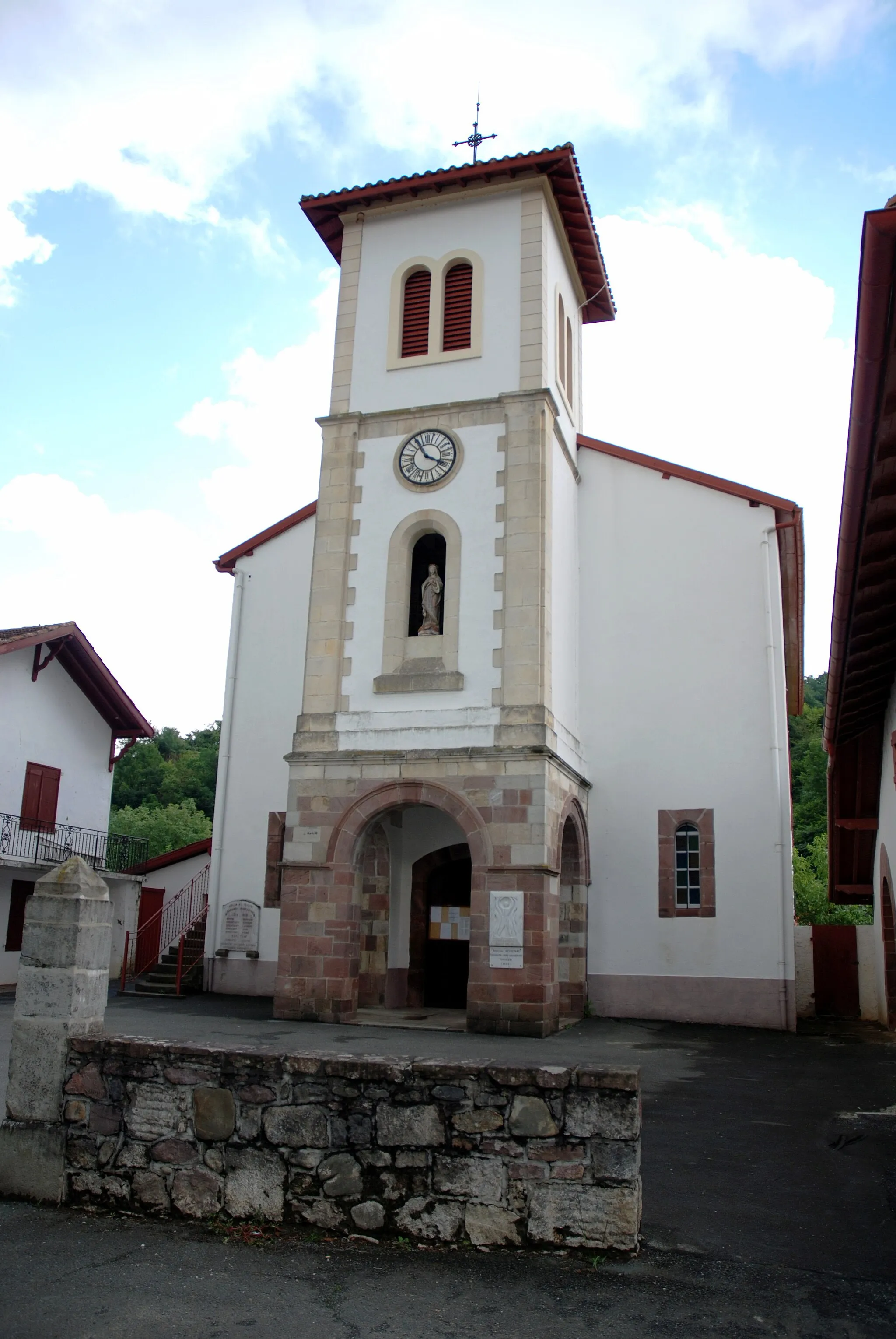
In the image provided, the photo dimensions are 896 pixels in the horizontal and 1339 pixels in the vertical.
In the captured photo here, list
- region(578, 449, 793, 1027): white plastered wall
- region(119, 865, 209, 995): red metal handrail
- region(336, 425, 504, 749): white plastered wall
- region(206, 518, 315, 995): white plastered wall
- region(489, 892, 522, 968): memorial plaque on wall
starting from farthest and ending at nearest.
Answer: region(119, 865, 209, 995): red metal handrail → region(206, 518, 315, 995): white plastered wall → region(578, 449, 793, 1027): white plastered wall → region(336, 425, 504, 749): white plastered wall → region(489, 892, 522, 968): memorial plaque on wall

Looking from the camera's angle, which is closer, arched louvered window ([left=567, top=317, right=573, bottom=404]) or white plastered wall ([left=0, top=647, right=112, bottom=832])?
arched louvered window ([left=567, top=317, right=573, bottom=404])

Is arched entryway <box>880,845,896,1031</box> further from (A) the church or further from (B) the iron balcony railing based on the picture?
(B) the iron balcony railing

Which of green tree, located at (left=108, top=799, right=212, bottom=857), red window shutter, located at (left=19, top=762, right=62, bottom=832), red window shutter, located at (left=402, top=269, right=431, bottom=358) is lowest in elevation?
red window shutter, located at (left=19, top=762, right=62, bottom=832)

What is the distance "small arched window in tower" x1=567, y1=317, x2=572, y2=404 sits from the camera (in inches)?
703

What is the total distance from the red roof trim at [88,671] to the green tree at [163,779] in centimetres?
2998

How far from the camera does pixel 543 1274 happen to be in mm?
4617

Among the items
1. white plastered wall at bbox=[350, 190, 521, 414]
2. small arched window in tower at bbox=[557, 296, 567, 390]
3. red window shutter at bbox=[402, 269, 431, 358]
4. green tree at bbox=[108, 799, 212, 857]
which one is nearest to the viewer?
white plastered wall at bbox=[350, 190, 521, 414]

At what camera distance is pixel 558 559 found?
52.1ft

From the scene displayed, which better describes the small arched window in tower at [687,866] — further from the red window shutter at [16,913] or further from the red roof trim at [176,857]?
the red roof trim at [176,857]

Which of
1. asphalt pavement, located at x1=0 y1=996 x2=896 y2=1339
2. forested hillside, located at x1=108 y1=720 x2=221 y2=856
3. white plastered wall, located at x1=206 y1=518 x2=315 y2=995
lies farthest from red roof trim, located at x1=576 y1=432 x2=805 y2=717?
forested hillside, located at x1=108 y1=720 x2=221 y2=856

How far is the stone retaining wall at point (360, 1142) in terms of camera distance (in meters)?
4.79

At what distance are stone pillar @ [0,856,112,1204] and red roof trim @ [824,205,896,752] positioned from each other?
15.1 ft

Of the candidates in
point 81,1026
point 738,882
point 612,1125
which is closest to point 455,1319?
point 612,1125

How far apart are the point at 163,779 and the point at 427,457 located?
149 feet
